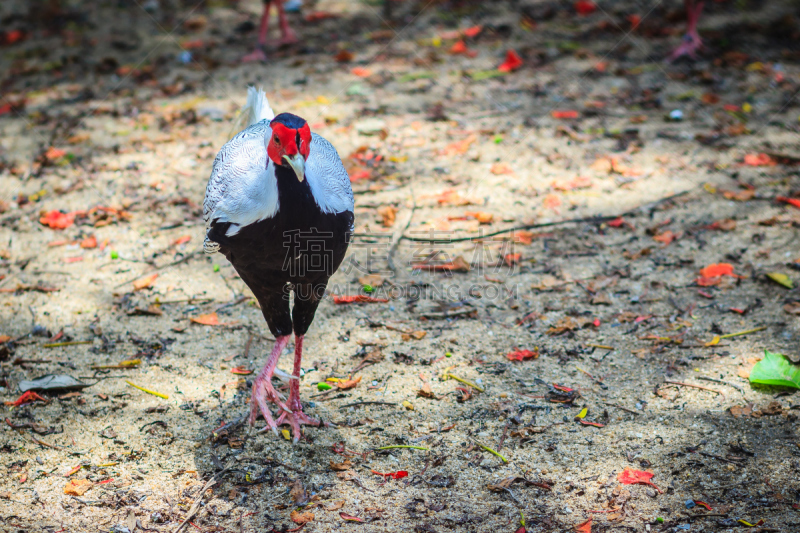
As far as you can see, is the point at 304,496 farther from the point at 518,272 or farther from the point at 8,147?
the point at 8,147

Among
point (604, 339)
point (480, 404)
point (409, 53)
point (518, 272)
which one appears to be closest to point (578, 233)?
point (518, 272)

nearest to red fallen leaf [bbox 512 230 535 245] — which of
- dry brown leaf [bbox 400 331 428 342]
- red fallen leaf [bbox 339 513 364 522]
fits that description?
dry brown leaf [bbox 400 331 428 342]

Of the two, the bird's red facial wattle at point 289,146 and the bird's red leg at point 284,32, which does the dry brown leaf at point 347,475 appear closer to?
the bird's red facial wattle at point 289,146

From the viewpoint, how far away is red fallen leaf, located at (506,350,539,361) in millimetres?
3611

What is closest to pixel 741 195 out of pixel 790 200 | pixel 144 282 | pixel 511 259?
pixel 790 200

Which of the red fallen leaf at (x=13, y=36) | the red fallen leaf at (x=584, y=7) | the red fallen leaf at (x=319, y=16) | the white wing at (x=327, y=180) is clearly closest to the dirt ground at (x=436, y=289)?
the red fallen leaf at (x=13, y=36)

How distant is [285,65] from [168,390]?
4.67 metres

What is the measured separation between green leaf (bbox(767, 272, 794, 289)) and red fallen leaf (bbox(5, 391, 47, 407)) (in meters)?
4.36

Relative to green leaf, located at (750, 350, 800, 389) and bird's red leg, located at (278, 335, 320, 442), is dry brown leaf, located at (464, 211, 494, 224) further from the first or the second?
green leaf, located at (750, 350, 800, 389)

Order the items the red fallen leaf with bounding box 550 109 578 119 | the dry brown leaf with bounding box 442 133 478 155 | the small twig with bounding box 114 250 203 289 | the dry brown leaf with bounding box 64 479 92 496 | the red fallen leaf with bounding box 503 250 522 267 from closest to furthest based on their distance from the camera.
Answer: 1. the dry brown leaf with bounding box 64 479 92 496
2. the small twig with bounding box 114 250 203 289
3. the red fallen leaf with bounding box 503 250 522 267
4. the dry brown leaf with bounding box 442 133 478 155
5. the red fallen leaf with bounding box 550 109 578 119

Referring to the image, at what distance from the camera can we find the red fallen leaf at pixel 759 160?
5.21 metres

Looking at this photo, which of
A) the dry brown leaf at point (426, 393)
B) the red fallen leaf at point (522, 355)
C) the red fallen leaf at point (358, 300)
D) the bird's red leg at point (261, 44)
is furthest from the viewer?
the bird's red leg at point (261, 44)

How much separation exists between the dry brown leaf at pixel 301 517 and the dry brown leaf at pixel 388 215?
2.46m

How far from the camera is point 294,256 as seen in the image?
2.77m
